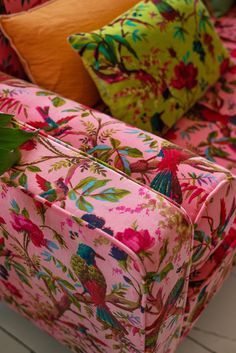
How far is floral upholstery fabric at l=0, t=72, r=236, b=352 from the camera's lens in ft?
2.54

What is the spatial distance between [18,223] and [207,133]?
2.06 ft

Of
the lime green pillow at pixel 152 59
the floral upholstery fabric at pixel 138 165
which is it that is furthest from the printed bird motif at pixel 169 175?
the lime green pillow at pixel 152 59

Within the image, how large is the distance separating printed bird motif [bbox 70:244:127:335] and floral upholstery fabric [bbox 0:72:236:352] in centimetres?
7

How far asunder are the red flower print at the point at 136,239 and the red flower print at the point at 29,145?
24cm

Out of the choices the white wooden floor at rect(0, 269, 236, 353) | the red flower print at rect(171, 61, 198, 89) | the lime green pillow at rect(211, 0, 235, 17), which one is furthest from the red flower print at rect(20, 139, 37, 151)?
the lime green pillow at rect(211, 0, 235, 17)

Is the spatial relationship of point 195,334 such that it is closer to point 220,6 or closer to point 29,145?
point 29,145

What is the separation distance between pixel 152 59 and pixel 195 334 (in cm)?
73

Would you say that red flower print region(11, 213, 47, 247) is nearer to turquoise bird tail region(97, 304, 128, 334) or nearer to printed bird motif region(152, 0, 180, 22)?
turquoise bird tail region(97, 304, 128, 334)

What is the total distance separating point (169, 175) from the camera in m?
0.80

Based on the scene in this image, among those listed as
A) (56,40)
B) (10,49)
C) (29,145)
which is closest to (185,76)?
(56,40)

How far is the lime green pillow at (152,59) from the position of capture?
1.09 m

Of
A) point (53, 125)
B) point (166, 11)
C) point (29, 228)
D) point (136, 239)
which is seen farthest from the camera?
point (166, 11)

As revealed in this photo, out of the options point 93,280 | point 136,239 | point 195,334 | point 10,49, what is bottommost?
point 195,334

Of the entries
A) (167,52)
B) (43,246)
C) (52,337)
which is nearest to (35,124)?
(43,246)
